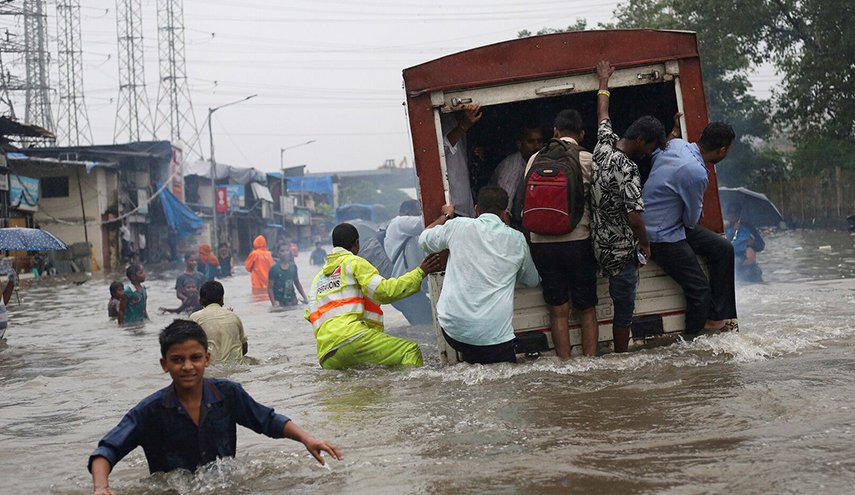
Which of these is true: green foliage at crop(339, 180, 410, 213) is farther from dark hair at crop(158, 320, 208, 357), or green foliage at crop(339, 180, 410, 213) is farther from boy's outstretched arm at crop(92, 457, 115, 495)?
boy's outstretched arm at crop(92, 457, 115, 495)

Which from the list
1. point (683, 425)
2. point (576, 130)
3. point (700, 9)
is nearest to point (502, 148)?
point (576, 130)

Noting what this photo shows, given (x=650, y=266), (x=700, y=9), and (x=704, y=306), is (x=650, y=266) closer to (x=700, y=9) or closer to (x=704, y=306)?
(x=704, y=306)

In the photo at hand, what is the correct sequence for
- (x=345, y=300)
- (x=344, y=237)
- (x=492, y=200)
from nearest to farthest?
(x=492, y=200) < (x=345, y=300) < (x=344, y=237)

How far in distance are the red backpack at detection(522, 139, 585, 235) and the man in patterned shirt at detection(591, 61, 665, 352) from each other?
0.49 feet

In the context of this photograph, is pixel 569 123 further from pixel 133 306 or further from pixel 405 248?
pixel 133 306

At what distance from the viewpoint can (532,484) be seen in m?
4.21

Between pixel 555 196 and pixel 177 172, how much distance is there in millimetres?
42134

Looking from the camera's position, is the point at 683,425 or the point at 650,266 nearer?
the point at 683,425

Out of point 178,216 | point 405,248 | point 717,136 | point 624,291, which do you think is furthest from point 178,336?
point 178,216

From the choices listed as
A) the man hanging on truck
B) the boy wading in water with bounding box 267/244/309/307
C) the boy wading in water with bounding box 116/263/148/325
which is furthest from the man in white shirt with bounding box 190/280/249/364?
the boy wading in water with bounding box 267/244/309/307

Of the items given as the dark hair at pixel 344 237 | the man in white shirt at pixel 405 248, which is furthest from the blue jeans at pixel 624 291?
the man in white shirt at pixel 405 248

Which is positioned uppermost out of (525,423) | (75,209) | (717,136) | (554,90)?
(75,209)

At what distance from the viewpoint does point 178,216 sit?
43.2m

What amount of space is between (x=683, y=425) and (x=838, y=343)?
3251 mm
